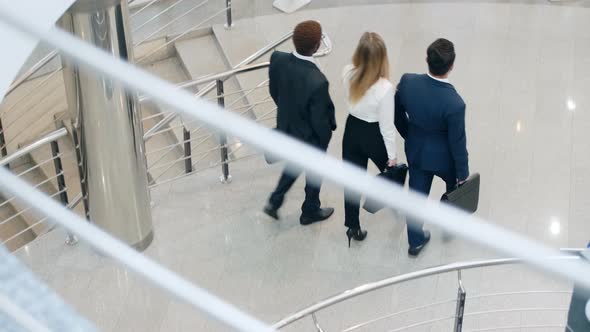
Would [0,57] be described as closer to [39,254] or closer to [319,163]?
[319,163]

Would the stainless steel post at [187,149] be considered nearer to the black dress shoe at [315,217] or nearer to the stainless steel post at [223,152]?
the stainless steel post at [223,152]

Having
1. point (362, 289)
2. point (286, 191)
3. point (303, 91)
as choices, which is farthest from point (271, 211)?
point (362, 289)

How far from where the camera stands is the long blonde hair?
8.98ft

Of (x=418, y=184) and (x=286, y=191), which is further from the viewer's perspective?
(x=286, y=191)

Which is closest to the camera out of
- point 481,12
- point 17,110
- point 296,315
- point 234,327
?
point 234,327

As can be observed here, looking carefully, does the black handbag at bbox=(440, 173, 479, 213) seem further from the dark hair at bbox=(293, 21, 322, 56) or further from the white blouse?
the dark hair at bbox=(293, 21, 322, 56)

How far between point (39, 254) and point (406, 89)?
1366 millimetres

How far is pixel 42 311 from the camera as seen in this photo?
72 cm

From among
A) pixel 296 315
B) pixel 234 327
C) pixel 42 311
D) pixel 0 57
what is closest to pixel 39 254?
pixel 296 315

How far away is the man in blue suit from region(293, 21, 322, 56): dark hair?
11.7 inches

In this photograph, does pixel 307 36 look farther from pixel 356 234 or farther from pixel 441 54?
pixel 356 234

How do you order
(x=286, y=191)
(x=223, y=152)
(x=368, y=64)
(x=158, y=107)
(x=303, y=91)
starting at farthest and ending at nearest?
1. (x=158, y=107)
2. (x=223, y=152)
3. (x=286, y=191)
4. (x=303, y=91)
5. (x=368, y=64)

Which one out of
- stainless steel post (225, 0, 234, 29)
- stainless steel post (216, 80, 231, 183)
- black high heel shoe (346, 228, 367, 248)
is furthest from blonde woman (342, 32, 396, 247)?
stainless steel post (225, 0, 234, 29)

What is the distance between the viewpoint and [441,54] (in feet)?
8.71
